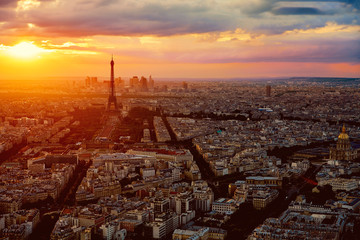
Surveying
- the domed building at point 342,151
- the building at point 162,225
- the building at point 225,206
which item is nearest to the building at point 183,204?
the building at point 225,206

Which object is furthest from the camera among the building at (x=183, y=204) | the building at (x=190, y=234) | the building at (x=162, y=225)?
the building at (x=183, y=204)

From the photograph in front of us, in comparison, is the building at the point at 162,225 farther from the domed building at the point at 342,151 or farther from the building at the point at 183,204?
the domed building at the point at 342,151

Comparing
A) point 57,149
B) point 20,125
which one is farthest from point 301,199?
point 20,125

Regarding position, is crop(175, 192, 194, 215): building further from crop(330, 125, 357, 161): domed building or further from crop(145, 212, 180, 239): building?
crop(330, 125, 357, 161): domed building

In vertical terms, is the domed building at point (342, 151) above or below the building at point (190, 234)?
above

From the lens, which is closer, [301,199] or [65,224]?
[65,224]

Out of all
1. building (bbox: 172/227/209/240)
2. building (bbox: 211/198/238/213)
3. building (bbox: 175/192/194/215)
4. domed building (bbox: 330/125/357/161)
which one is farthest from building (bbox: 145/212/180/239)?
domed building (bbox: 330/125/357/161)

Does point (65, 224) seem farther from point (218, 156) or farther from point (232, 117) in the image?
point (232, 117)

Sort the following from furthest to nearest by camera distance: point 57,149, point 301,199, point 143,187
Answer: point 57,149, point 143,187, point 301,199

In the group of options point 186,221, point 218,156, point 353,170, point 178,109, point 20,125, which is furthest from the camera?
point 178,109
